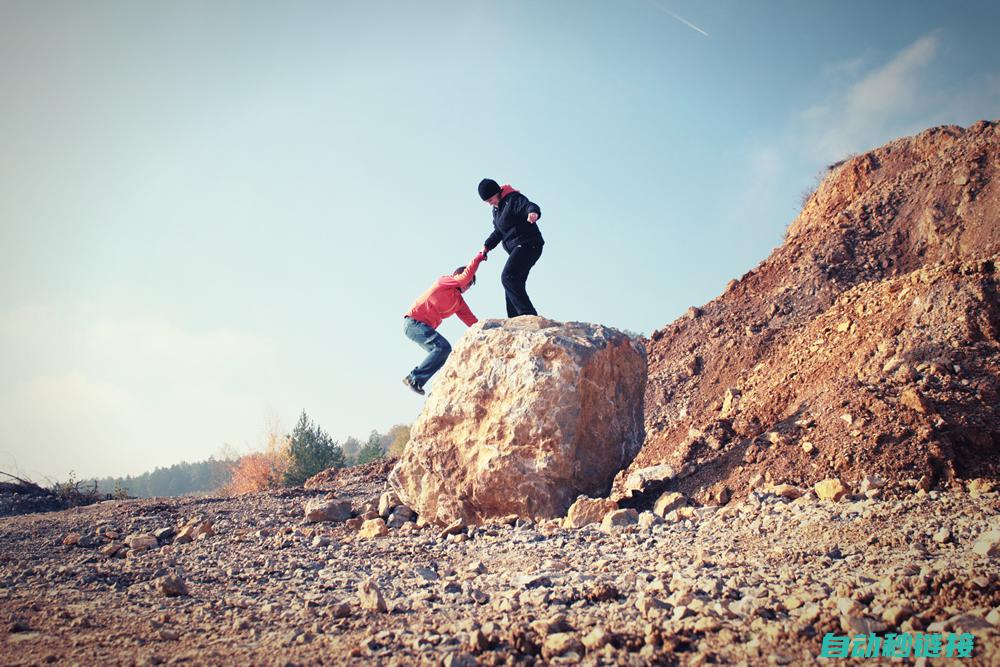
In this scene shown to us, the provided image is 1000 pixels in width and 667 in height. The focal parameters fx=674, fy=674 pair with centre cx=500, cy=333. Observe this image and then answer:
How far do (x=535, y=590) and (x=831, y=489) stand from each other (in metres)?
2.64

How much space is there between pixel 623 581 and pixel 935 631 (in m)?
1.57

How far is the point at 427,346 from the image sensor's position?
7906mm

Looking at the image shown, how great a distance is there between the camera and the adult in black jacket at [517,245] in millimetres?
7758

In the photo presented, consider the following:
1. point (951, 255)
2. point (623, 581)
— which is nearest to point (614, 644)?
point (623, 581)

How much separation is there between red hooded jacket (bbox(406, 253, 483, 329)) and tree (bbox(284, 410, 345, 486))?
32.2 feet

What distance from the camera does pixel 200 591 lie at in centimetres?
434

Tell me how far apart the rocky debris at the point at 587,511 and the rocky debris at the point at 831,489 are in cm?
157

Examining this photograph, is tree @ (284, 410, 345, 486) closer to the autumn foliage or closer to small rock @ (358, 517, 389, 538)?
the autumn foliage

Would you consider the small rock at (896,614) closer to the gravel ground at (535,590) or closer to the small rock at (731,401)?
the gravel ground at (535,590)

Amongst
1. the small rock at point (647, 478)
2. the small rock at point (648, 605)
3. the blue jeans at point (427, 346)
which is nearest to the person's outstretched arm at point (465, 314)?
the blue jeans at point (427, 346)

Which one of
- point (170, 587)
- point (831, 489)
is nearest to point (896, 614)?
point (831, 489)

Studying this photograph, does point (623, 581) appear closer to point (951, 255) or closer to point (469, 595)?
point (469, 595)

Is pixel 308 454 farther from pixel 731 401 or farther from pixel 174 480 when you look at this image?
pixel 174 480

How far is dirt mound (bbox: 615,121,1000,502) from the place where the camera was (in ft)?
18.3
